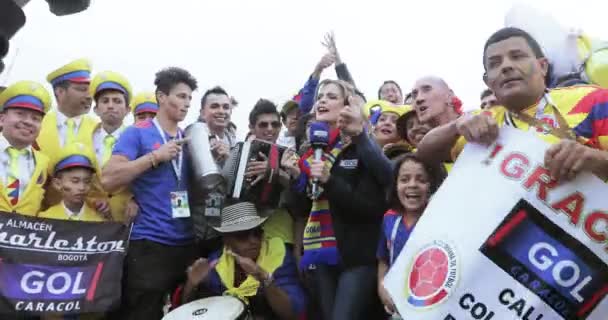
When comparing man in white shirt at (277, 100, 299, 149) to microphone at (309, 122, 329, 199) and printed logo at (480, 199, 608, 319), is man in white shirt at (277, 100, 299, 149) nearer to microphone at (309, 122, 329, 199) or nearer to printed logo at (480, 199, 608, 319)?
microphone at (309, 122, 329, 199)

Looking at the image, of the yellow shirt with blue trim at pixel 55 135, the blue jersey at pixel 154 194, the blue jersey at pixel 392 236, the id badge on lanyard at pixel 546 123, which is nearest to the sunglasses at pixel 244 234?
the blue jersey at pixel 154 194

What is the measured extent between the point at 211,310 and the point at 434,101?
80.9 inches

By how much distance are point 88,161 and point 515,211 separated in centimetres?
330

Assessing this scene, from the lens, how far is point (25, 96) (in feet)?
14.4

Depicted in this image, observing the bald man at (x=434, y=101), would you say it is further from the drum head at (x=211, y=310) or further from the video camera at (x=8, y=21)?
the video camera at (x=8, y=21)

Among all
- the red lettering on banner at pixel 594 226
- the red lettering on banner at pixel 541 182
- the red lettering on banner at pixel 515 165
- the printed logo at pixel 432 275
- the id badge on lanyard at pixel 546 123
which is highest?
the id badge on lanyard at pixel 546 123

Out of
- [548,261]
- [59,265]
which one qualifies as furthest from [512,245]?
[59,265]

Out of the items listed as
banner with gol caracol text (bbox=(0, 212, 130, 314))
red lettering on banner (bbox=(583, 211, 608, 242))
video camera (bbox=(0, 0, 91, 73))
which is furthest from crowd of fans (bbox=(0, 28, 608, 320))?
video camera (bbox=(0, 0, 91, 73))

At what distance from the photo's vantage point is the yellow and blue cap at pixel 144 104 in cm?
620

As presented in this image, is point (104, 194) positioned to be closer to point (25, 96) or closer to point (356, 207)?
point (25, 96)

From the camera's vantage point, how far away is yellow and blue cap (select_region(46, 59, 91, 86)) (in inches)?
193

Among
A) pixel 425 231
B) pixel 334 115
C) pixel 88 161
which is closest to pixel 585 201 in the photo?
pixel 425 231

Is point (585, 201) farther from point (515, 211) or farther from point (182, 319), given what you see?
point (182, 319)

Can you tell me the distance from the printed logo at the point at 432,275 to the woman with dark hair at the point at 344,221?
Result: 1258 millimetres
